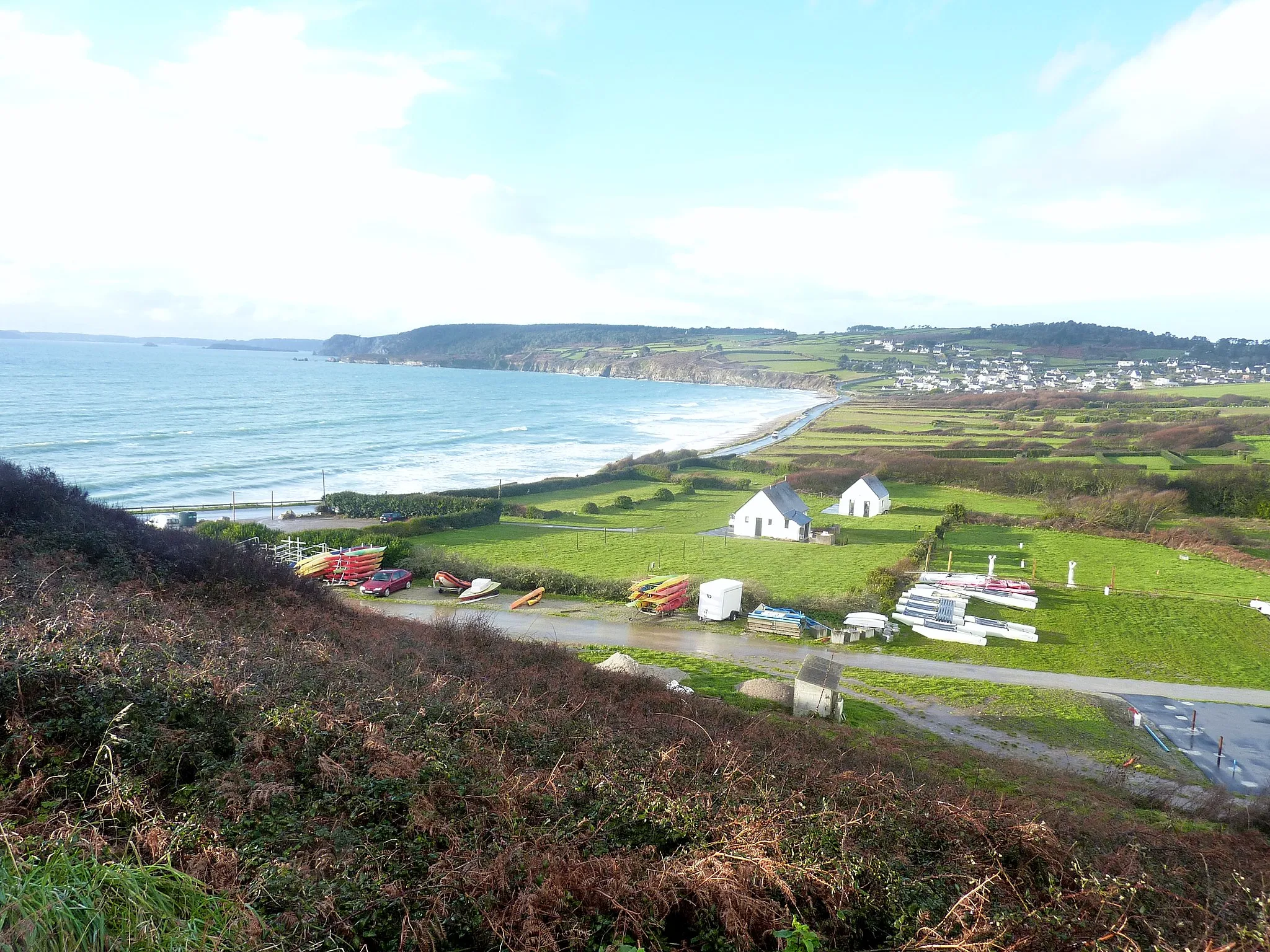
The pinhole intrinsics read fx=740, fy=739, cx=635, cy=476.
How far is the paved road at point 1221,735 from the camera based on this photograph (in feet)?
46.0

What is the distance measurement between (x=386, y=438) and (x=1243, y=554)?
239 ft

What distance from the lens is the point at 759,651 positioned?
20406 millimetres

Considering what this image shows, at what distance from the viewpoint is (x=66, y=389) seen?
349 ft

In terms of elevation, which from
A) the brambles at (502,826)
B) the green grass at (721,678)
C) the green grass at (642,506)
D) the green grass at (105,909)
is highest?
the green grass at (105,909)

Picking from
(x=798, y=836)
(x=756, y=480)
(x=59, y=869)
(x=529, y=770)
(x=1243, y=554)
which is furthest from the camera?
(x=756, y=480)

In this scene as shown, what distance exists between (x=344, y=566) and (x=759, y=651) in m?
15.0

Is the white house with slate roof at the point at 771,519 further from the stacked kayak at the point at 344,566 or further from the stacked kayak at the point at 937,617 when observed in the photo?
the stacked kayak at the point at 344,566

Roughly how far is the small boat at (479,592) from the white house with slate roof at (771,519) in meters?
16.0

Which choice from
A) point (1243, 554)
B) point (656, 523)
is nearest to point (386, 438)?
point (656, 523)

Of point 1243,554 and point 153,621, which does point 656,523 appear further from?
point 153,621

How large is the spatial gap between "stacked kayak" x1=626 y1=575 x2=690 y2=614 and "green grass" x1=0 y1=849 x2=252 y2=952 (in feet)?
63.6

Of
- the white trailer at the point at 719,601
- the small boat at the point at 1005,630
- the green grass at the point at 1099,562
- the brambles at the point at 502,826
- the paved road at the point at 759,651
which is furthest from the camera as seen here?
the green grass at the point at 1099,562

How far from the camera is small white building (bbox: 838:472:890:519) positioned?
4319 centimetres

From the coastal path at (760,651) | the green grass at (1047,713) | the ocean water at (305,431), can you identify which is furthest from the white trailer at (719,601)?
the ocean water at (305,431)
